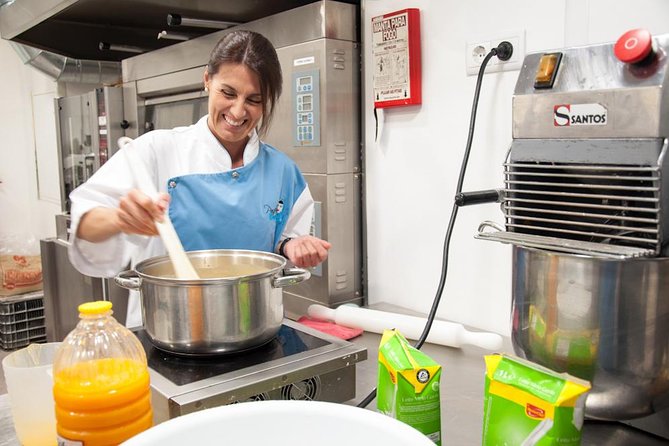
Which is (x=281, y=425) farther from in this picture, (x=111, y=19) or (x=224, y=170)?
(x=111, y=19)

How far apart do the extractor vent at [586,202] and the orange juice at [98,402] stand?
1.81 ft

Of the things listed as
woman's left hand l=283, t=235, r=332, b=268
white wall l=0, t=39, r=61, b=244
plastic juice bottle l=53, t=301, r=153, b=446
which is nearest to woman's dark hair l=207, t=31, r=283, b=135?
woman's left hand l=283, t=235, r=332, b=268

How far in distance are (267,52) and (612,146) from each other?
0.88 metres

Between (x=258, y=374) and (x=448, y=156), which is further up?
(x=448, y=156)

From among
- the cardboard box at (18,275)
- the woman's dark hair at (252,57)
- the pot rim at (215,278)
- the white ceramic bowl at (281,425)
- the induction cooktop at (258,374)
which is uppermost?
the woman's dark hair at (252,57)

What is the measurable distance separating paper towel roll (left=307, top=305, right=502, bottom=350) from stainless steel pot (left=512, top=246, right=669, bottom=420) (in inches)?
21.8

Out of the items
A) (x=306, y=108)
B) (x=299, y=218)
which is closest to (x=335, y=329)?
(x=299, y=218)

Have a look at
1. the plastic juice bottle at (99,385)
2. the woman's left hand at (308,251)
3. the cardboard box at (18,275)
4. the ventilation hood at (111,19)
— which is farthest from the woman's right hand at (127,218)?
the cardboard box at (18,275)

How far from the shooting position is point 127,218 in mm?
982

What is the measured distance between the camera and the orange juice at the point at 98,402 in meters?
0.65

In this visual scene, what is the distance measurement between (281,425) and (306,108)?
1261 mm

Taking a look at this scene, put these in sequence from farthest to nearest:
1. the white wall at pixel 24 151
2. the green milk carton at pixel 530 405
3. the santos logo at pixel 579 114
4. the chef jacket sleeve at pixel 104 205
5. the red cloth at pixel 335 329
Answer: the white wall at pixel 24 151, the red cloth at pixel 335 329, the chef jacket sleeve at pixel 104 205, the santos logo at pixel 579 114, the green milk carton at pixel 530 405

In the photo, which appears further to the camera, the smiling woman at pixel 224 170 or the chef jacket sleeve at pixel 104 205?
the smiling woman at pixel 224 170

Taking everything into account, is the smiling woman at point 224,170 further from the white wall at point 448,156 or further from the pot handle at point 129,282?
the white wall at point 448,156
